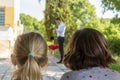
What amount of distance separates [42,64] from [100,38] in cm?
57

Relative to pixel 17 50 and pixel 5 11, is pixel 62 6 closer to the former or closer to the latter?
pixel 5 11

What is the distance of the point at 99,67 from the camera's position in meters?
3.76

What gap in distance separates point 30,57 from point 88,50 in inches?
20.9

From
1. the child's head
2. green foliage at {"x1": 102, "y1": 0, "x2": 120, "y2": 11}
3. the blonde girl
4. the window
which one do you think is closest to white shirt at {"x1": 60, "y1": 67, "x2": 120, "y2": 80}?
the child's head

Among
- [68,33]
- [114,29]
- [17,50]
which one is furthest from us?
[114,29]

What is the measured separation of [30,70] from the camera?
3.55 metres

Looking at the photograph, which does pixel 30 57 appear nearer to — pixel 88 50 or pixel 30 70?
pixel 30 70

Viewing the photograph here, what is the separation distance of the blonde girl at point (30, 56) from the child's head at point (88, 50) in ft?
1.07

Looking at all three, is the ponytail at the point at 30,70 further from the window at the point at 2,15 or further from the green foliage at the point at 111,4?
the window at the point at 2,15

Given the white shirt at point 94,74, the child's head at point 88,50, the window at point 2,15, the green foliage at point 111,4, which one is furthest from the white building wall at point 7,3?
the white shirt at point 94,74

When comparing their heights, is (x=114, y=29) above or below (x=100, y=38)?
below

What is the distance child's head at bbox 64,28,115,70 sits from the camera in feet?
12.2

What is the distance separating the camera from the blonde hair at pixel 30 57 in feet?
11.6

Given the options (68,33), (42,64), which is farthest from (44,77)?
(68,33)
